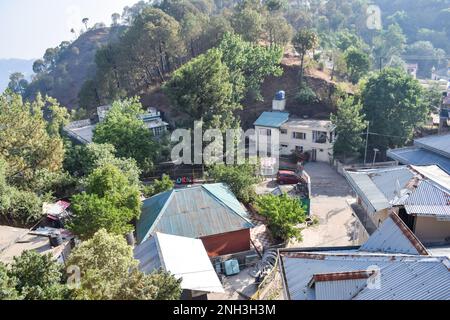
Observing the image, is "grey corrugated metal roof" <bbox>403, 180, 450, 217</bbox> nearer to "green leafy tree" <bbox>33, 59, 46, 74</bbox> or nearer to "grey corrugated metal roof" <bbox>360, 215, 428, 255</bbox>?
"grey corrugated metal roof" <bbox>360, 215, 428, 255</bbox>

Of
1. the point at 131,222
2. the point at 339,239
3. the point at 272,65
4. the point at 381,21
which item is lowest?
the point at 339,239

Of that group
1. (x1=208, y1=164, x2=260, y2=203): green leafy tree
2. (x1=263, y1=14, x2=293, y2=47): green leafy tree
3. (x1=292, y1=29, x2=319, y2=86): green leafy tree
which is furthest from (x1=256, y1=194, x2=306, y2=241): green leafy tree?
(x1=263, y1=14, x2=293, y2=47): green leafy tree

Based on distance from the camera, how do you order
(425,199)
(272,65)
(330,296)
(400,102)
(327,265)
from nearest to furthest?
(330,296) < (327,265) < (425,199) < (400,102) < (272,65)

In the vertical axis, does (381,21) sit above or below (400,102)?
above

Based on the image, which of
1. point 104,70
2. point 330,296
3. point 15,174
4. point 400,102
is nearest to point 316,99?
point 400,102

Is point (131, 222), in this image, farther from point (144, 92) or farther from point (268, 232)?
point (144, 92)

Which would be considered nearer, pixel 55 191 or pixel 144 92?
pixel 55 191

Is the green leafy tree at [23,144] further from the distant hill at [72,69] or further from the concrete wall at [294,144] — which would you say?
the distant hill at [72,69]

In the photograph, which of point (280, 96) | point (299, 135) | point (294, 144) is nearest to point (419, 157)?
point (299, 135)
